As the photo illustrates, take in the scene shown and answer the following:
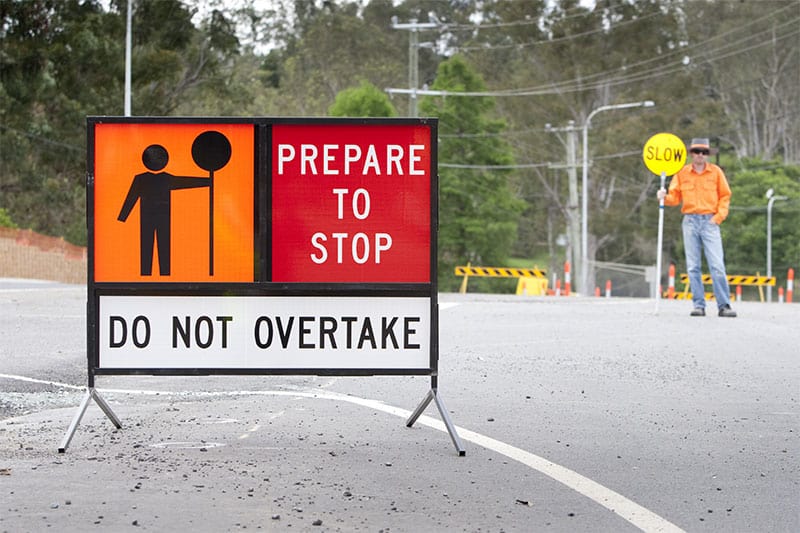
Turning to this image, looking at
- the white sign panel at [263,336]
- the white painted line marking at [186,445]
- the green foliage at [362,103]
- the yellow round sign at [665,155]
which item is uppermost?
the green foliage at [362,103]

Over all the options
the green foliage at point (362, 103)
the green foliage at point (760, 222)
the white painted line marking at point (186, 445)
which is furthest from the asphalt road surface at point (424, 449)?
the green foliage at point (760, 222)

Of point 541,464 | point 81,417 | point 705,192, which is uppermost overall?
point 705,192

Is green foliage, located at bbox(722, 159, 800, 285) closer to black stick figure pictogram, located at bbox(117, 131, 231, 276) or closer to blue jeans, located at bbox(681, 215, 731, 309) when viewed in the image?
blue jeans, located at bbox(681, 215, 731, 309)

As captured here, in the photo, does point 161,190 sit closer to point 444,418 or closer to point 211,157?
point 211,157

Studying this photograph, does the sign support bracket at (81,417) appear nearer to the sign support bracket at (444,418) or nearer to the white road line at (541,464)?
the white road line at (541,464)

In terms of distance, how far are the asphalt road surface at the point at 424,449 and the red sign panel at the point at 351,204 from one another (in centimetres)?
88

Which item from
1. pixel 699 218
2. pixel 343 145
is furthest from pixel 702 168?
pixel 343 145

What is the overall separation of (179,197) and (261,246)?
1.61ft

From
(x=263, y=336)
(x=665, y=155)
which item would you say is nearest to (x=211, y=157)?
(x=263, y=336)

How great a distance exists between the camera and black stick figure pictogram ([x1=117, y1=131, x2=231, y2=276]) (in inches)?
273

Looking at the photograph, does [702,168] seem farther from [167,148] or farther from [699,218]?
[167,148]

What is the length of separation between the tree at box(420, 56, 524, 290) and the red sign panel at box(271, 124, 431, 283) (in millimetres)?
55657

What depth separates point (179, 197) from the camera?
6.97 metres

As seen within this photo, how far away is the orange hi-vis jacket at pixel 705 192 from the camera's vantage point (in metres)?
16.8
